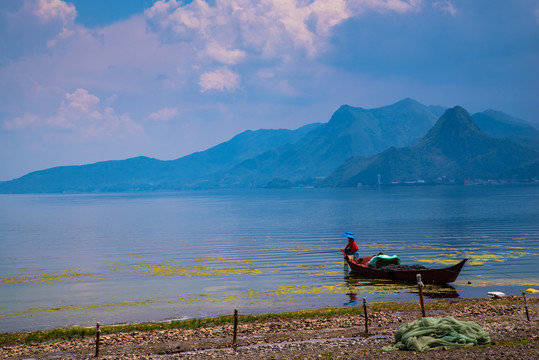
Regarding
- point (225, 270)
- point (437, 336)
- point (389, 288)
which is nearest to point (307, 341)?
point (437, 336)

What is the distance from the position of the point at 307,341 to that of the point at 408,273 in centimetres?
1822

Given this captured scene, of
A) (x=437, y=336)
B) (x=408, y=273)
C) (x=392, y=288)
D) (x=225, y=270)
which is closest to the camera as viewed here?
(x=437, y=336)

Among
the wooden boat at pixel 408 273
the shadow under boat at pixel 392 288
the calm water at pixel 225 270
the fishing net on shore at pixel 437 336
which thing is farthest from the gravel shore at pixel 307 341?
the wooden boat at pixel 408 273

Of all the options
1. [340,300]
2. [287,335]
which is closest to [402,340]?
[287,335]

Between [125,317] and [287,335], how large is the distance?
42.0 feet

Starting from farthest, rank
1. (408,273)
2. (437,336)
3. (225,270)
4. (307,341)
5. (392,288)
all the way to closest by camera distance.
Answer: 1. (225,270)
2. (408,273)
3. (392,288)
4. (307,341)
5. (437,336)

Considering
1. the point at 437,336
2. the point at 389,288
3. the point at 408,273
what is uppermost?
the point at 437,336

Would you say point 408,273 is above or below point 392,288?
above

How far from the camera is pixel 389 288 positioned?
38.1 metres

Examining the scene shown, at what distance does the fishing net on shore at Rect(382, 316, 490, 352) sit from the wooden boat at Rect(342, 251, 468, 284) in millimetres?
15635

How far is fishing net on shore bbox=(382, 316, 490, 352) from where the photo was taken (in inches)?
822

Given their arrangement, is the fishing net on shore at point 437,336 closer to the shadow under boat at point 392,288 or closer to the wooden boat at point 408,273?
the shadow under boat at point 392,288

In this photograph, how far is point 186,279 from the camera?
46.2 m

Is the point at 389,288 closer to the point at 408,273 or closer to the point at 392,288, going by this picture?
the point at 392,288
